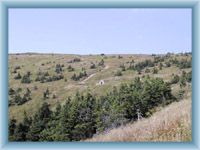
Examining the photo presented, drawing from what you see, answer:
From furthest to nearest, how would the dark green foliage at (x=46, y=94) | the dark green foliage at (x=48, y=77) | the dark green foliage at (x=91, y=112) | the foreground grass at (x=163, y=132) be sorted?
the dark green foliage at (x=48, y=77) → the dark green foliage at (x=46, y=94) → the dark green foliage at (x=91, y=112) → the foreground grass at (x=163, y=132)

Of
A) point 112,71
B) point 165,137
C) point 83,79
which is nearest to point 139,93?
point 165,137

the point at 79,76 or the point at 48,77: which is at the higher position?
the point at 79,76

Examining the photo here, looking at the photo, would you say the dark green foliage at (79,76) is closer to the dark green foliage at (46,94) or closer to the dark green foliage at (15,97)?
the dark green foliage at (46,94)

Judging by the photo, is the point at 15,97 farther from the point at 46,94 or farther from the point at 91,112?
the point at 46,94

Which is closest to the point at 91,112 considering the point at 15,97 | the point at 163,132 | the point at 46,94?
the point at 15,97

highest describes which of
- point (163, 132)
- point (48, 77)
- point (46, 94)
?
point (48, 77)

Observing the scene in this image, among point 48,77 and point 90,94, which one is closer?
point 90,94

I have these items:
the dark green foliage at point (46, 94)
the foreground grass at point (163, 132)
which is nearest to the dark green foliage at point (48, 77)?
the dark green foliage at point (46, 94)

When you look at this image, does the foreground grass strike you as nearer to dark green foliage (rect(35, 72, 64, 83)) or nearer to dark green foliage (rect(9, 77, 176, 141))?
dark green foliage (rect(9, 77, 176, 141))

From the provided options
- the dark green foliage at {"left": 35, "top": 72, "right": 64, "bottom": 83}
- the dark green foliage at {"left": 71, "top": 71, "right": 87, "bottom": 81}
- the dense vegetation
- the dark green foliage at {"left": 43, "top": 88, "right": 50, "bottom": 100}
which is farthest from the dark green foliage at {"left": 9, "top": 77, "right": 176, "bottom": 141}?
the dark green foliage at {"left": 71, "top": 71, "right": 87, "bottom": 81}

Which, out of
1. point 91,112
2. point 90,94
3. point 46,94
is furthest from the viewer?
point 46,94

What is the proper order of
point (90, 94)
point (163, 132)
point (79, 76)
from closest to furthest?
1. point (163, 132)
2. point (90, 94)
3. point (79, 76)

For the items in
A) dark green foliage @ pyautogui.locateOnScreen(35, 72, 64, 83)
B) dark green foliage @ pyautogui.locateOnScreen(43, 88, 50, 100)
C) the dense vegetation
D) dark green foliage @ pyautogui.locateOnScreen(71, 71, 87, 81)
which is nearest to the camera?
the dense vegetation
